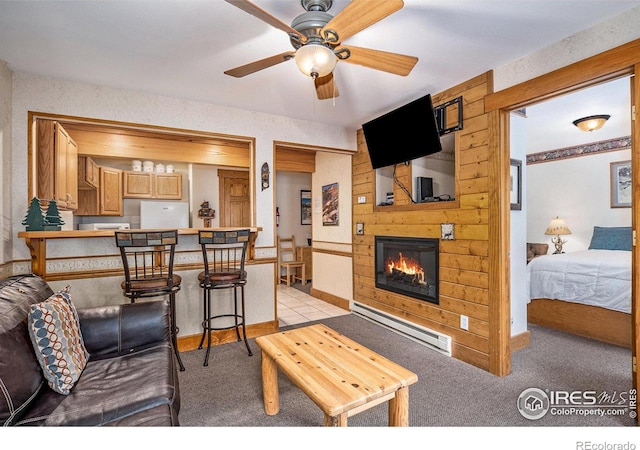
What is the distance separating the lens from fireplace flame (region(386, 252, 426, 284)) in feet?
10.6

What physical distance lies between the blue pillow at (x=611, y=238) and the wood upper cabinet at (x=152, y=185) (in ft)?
20.9

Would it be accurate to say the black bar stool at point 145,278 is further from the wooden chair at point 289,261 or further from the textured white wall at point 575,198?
the textured white wall at point 575,198

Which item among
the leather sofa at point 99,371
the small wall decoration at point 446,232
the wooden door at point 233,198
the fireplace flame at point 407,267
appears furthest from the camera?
the wooden door at point 233,198

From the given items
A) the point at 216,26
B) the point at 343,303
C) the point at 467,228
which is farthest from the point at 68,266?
the point at 467,228

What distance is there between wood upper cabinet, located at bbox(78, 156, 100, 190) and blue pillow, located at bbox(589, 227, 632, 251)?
6.98 meters

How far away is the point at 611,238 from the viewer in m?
4.44

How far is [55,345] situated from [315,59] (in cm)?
188

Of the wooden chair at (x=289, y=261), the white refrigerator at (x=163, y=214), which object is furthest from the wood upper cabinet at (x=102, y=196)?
the wooden chair at (x=289, y=261)

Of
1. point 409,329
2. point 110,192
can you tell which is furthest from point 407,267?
point 110,192

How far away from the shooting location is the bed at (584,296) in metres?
2.94

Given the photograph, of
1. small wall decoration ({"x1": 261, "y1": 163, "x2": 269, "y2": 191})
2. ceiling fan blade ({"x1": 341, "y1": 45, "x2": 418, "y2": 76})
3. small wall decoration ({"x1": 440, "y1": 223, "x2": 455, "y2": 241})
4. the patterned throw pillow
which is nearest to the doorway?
small wall decoration ({"x1": 440, "y1": 223, "x2": 455, "y2": 241})

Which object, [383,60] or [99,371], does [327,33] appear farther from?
[99,371]

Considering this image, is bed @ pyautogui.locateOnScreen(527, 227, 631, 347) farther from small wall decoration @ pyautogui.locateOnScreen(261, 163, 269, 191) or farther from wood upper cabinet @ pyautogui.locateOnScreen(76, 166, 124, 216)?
wood upper cabinet @ pyautogui.locateOnScreen(76, 166, 124, 216)
